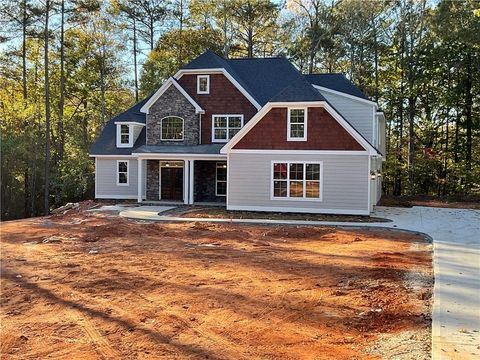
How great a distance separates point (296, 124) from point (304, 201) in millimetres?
3137

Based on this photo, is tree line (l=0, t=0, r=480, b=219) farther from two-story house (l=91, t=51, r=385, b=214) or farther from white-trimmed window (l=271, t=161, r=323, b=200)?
white-trimmed window (l=271, t=161, r=323, b=200)

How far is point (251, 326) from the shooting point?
5.61 meters

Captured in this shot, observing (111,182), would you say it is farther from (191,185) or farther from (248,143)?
(248,143)

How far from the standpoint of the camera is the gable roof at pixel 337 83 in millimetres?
22766

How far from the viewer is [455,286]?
702 centimetres

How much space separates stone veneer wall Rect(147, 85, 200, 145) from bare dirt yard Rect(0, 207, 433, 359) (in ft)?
37.3

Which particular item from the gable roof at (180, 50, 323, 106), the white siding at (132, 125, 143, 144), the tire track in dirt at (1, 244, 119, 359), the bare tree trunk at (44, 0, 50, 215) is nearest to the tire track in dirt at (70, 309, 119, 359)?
the tire track in dirt at (1, 244, 119, 359)

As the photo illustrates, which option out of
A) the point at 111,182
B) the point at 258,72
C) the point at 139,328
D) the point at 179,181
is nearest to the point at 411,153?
the point at 258,72

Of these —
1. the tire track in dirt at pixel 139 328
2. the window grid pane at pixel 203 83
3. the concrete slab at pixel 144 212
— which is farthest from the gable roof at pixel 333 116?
the tire track in dirt at pixel 139 328

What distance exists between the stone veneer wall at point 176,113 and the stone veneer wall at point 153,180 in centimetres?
118

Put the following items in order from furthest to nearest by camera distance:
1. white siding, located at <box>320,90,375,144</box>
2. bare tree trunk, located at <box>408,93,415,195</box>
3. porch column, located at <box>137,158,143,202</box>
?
bare tree trunk, located at <box>408,93,415,195</box>, porch column, located at <box>137,158,143,202</box>, white siding, located at <box>320,90,375,144</box>

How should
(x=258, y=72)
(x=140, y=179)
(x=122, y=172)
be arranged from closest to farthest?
(x=140, y=179) → (x=122, y=172) → (x=258, y=72)

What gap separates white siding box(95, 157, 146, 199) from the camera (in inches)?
982

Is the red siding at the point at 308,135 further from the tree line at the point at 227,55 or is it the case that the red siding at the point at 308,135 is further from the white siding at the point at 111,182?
the tree line at the point at 227,55
